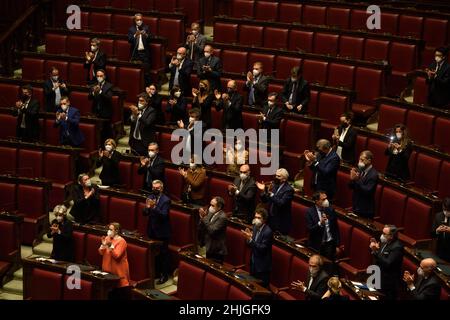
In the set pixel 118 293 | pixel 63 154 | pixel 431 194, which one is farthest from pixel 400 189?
pixel 63 154

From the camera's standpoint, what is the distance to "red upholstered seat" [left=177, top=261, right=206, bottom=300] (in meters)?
4.50

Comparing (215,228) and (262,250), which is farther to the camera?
(215,228)

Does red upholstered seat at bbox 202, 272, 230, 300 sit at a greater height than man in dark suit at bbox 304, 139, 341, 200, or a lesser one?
lesser

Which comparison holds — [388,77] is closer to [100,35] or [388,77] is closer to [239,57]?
[239,57]

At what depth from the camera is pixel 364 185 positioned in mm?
4762

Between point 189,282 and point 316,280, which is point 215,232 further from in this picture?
point 316,280

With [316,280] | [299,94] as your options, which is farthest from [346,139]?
[316,280]

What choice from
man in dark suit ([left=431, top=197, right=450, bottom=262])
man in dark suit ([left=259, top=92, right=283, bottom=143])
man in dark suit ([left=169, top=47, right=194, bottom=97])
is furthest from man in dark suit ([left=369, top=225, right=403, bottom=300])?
man in dark suit ([left=169, top=47, right=194, bottom=97])

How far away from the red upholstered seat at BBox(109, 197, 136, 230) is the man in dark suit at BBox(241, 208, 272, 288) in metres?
0.91

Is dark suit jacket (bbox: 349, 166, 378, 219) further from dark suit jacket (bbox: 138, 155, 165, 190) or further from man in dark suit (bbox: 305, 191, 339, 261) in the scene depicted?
dark suit jacket (bbox: 138, 155, 165, 190)

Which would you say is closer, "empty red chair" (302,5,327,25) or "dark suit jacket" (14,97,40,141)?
"dark suit jacket" (14,97,40,141)

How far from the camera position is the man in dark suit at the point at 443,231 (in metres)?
4.33

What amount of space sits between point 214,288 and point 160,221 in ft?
2.33

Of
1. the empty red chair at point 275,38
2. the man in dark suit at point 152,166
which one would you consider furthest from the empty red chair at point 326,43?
the man in dark suit at point 152,166
